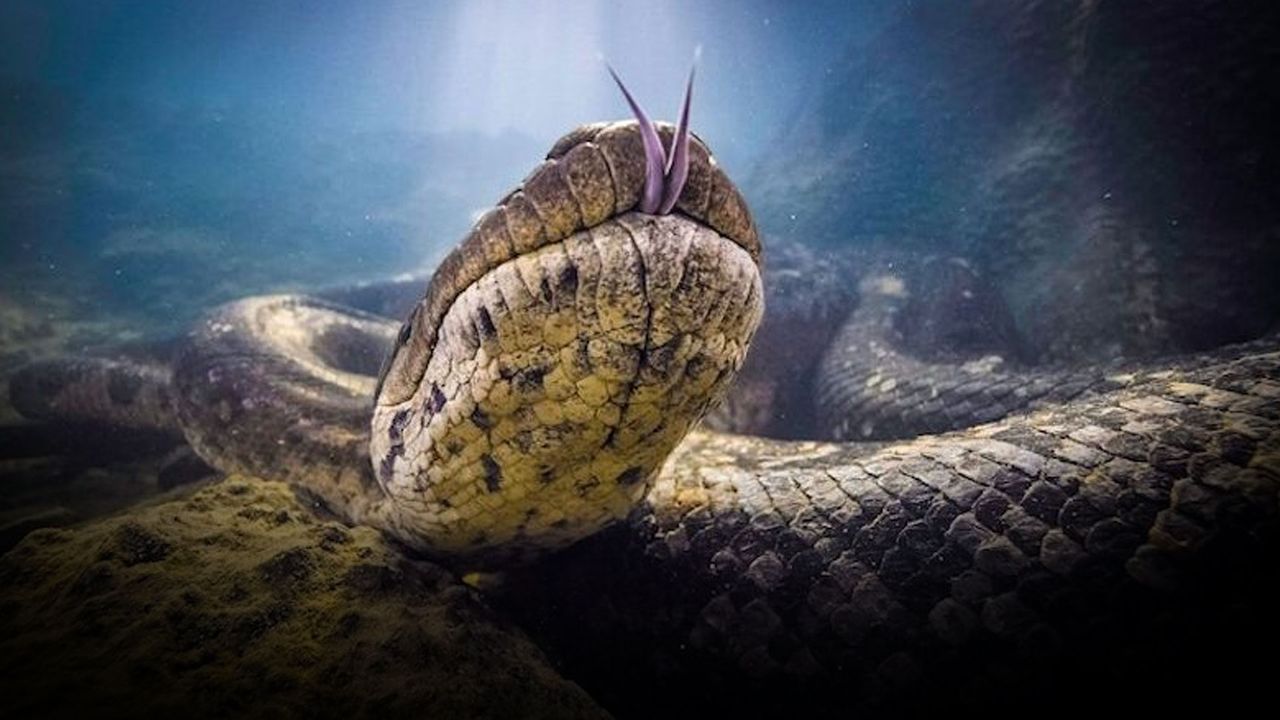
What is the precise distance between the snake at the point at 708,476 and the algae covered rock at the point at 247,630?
0.33 metres

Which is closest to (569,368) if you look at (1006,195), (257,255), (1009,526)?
(1009,526)

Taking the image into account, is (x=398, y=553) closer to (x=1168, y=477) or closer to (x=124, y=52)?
(x=1168, y=477)

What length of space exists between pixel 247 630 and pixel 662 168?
1668 millimetres

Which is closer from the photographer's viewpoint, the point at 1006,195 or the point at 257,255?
the point at 1006,195

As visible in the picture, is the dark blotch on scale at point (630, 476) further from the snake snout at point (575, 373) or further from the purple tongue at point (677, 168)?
the purple tongue at point (677, 168)

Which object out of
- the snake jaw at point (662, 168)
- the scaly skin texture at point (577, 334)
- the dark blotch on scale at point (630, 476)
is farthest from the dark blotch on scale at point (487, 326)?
the dark blotch on scale at point (630, 476)

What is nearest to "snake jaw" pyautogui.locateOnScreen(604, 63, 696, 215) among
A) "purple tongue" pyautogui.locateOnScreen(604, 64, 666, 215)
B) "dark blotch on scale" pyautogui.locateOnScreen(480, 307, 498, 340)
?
"purple tongue" pyautogui.locateOnScreen(604, 64, 666, 215)

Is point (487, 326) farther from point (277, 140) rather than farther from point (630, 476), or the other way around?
point (277, 140)

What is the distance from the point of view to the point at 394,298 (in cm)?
952

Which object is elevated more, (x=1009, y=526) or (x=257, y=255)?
(x=257, y=255)

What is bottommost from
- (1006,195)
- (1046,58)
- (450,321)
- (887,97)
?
(450,321)

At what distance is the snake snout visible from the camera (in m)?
1.36

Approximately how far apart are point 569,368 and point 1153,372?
10.5 feet

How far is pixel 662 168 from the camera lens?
1.31 metres
